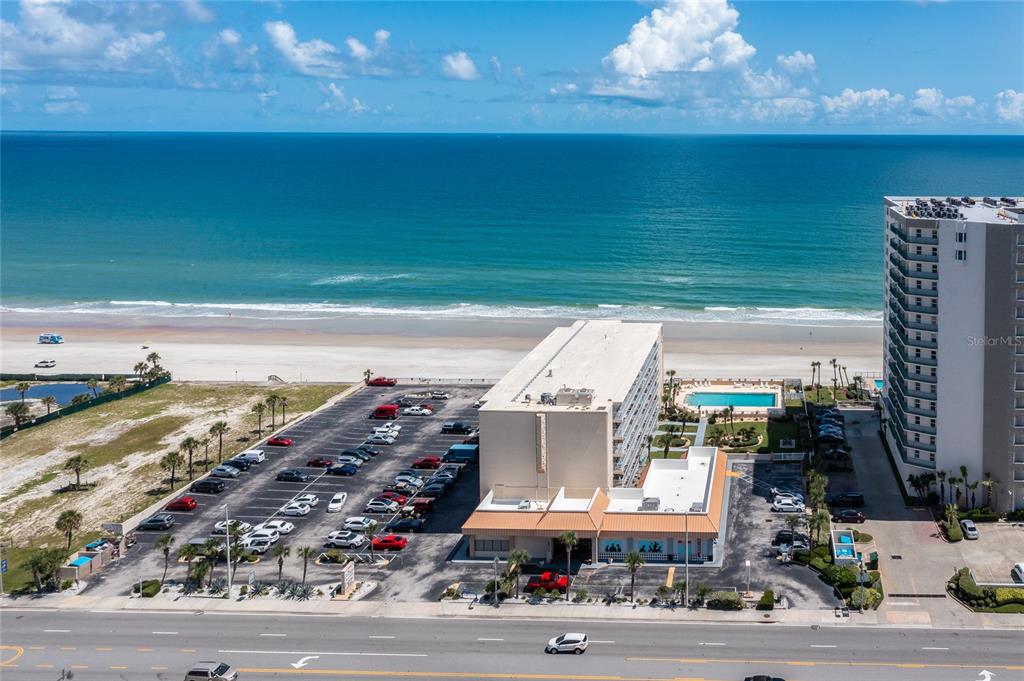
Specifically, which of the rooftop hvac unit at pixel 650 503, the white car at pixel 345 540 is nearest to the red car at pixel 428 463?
the white car at pixel 345 540

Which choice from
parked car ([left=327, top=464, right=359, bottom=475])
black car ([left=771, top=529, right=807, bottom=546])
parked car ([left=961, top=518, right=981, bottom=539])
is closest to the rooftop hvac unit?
black car ([left=771, top=529, right=807, bottom=546])

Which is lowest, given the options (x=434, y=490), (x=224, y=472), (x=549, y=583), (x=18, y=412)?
(x=549, y=583)

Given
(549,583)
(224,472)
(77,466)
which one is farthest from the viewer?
(224,472)

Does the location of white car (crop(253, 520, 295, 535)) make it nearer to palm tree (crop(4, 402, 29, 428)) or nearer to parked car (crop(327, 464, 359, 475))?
parked car (crop(327, 464, 359, 475))

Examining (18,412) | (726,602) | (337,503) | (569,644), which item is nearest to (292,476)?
(337,503)

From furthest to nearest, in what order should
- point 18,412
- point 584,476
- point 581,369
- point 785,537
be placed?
point 18,412 < point 581,369 < point 584,476 < point 785,537

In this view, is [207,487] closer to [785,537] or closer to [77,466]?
[77,466]

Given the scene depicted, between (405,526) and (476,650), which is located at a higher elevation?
(405,526)
